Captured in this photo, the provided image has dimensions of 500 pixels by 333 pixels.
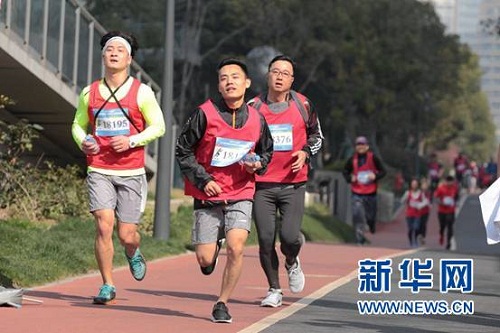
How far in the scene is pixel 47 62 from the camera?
20.5 metres

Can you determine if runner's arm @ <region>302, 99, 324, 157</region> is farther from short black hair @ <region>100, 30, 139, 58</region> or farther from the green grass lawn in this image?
the green grass lawn

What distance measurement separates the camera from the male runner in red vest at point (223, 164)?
10.4 m

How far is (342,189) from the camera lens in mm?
39812

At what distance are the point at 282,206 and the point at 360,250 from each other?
10223mm

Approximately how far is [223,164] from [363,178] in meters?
12.5

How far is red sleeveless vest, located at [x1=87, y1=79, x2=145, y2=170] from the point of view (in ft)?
36.8

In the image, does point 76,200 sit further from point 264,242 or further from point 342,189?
point 342,189

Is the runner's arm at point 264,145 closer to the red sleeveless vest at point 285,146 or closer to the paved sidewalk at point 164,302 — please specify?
the red sleeveless vest at point 285,146

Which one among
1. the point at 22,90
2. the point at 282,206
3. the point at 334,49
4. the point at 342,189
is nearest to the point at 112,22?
the point at 342,189

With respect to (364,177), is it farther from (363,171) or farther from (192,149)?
(192,149)

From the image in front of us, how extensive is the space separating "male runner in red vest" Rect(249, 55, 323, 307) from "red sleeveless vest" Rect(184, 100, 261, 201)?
3.02 feet

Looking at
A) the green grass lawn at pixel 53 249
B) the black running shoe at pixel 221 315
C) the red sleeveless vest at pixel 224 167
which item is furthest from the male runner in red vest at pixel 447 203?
the black running shoe at pixel 221 315

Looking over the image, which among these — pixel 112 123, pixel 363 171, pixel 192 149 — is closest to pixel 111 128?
pixel 112 123

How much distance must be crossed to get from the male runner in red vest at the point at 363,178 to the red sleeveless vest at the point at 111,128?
11.4 m
